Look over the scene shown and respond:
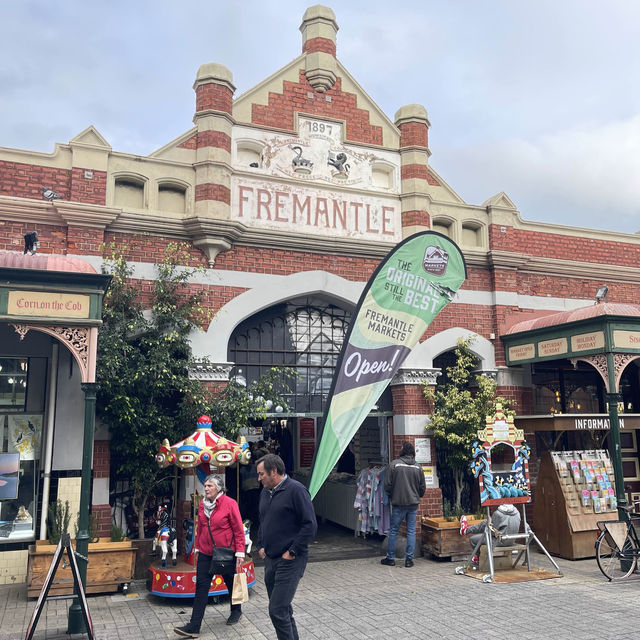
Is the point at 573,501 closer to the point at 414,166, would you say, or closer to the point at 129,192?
the point at 414,166

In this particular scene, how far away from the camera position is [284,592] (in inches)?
202

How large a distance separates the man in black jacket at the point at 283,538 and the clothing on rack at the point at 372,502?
5498 millimetres

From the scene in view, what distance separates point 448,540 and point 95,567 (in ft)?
17.3

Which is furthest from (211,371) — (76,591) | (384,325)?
Answer: (76,591)

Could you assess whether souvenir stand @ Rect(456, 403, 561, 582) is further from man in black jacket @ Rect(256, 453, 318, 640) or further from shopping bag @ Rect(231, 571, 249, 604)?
man in black jacket @ Rect(256, 453, 318, 640)

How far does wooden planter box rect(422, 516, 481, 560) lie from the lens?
993 centimetres

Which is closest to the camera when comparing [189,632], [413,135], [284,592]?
[284,592]

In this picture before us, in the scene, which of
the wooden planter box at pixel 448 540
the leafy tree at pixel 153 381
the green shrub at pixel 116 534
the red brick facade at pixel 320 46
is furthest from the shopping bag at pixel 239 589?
the red brick facade at pixel 320 46

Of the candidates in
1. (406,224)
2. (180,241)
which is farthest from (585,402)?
(180,241)

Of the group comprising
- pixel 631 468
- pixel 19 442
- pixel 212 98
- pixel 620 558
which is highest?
pixel 212 98

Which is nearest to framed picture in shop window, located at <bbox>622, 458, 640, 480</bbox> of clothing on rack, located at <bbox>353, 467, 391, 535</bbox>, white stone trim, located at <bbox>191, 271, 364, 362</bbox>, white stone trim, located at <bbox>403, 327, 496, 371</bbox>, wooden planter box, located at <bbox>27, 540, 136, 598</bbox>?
white stone trim, located at <bbox>403, 327, 496, 371</bbox>

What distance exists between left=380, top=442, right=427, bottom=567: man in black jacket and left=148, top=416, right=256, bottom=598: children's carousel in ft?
8.67

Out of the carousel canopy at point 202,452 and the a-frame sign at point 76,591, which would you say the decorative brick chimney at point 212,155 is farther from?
the a-frame sign at point 76,591

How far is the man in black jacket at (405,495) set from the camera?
966 cm
